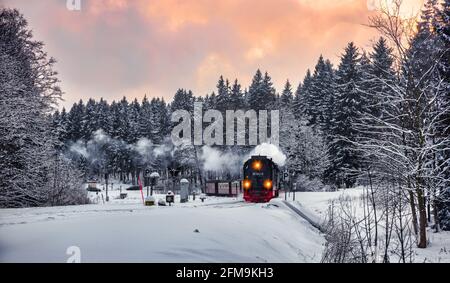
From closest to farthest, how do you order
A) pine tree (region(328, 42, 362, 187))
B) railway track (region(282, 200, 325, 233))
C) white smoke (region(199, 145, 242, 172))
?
railway track (region(282, 200, 325, 233)), pine tree (region(328, 42, 362, 187)), white smoke (region(199, 145, 242, 172))

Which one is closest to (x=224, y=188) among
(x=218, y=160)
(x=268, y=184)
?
(x=268, y=184)

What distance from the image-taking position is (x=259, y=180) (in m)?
22.6

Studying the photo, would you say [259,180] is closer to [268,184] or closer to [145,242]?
[268,184]

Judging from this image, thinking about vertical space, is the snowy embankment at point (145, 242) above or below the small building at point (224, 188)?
above

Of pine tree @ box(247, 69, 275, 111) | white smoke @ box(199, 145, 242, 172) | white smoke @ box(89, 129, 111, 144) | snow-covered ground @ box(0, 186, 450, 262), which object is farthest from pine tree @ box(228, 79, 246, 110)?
snow-covered ground @ box(0, 186, 450, 262)

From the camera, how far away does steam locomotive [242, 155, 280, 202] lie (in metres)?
22.3

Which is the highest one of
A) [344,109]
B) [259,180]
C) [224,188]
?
[344,109]

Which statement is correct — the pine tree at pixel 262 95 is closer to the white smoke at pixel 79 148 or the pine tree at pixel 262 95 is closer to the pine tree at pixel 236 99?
the pine tree at pixel 236 99

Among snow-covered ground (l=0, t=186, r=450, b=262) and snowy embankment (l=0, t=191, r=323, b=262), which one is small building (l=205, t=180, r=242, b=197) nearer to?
snow-covered ground (l=0, t=186, r=450, b=262)

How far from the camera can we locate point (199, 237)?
6.65 metres

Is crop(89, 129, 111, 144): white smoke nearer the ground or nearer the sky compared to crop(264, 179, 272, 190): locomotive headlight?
nearer the sky

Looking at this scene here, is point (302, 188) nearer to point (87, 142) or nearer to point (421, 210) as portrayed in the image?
point (421, 210)

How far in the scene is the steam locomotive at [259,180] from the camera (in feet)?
73.2

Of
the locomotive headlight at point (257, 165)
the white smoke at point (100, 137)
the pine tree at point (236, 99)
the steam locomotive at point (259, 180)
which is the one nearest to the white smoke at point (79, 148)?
the white smoke at point (100, 137)
